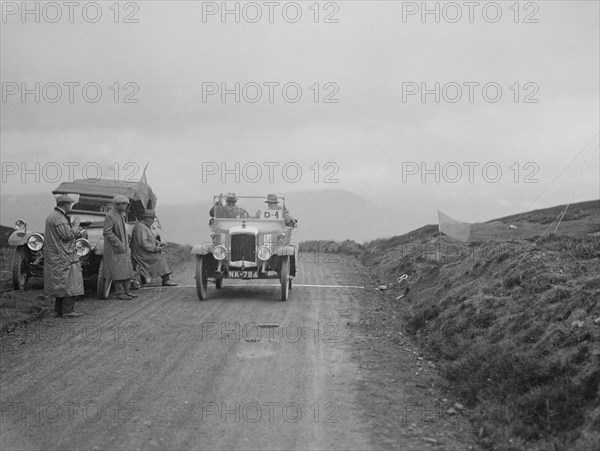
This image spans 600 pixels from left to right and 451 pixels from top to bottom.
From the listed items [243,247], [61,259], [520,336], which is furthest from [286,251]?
[520,336]

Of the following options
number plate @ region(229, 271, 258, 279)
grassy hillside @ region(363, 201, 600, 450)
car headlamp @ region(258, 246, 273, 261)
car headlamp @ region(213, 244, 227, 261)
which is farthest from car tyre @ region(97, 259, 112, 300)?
grassy hillside @ region(363, 201, 600, 450)

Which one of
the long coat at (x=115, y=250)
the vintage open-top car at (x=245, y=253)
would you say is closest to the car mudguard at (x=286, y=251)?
the vintage open-top car at (x=245, y=253)

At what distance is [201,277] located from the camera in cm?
1365

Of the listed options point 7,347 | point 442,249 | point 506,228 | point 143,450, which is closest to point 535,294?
point 143,450

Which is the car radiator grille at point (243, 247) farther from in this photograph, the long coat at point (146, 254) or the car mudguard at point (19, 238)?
the car mudguard at point (19, 238)

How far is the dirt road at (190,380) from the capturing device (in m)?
6.08

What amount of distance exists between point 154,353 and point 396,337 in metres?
3.66

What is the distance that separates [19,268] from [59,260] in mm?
3762

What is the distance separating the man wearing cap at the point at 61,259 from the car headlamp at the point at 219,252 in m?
2.87

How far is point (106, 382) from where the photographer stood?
768cm

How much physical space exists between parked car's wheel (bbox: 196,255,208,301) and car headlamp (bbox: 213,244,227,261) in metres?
0.30

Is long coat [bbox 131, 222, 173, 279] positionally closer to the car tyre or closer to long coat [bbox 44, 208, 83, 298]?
the car tyre

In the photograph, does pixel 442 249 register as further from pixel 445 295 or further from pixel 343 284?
pixel 445 295

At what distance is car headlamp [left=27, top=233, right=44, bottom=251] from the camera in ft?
49.7
